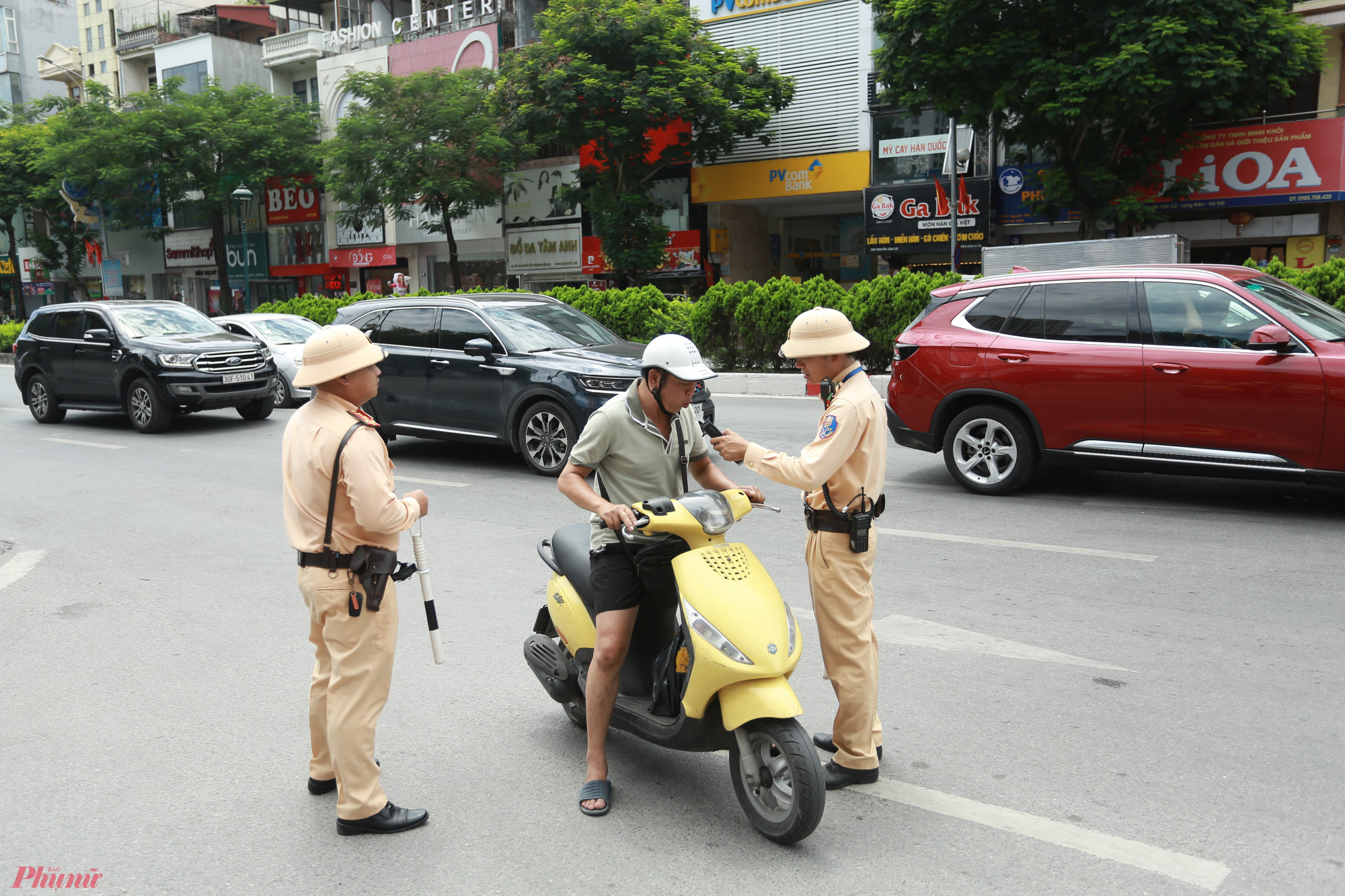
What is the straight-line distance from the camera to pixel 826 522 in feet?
11.9

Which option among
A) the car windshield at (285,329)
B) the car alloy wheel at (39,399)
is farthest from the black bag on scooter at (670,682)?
the car windshield at (285,329)

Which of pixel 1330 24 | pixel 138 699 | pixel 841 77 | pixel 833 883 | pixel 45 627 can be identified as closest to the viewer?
pixel 833 883

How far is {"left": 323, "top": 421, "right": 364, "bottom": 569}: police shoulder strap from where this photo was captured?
3.27 metres

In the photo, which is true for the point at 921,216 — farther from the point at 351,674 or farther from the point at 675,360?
the point at 351,674

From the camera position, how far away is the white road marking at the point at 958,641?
4906 millimetres

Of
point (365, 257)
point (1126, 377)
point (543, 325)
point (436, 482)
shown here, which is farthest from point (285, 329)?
point (365, 257)

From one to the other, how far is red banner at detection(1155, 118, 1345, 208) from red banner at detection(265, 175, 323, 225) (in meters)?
33.2

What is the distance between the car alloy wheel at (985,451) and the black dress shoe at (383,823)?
6222 mm

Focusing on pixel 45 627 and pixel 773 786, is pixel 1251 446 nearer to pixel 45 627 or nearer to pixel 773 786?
pixel 773 786

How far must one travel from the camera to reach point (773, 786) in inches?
129

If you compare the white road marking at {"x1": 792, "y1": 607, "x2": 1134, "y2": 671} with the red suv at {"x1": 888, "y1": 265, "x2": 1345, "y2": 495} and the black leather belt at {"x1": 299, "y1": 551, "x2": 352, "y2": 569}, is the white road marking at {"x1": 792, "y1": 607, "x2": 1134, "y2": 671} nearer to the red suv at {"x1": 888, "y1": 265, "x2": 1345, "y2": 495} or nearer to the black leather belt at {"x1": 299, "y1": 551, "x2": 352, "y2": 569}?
the black leather belt at {"x1": 299, "y1": 551, "x2": 352, "y2": 569}

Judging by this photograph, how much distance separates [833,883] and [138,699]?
130 inches

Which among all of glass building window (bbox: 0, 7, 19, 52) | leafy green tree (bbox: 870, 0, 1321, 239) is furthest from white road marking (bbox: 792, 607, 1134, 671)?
glass building window (bbox: 0, 7, 19, 52)

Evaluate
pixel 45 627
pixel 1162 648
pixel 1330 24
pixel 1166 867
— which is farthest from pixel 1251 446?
pixel 1330 24
